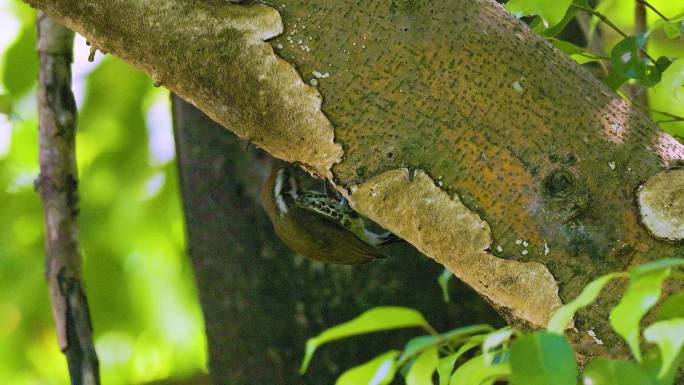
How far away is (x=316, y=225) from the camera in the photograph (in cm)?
270

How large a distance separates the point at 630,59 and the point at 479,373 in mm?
696

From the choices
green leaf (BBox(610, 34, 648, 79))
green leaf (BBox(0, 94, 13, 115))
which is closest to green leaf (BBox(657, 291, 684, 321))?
green leaf (BBox(610, 34, 648, 79))

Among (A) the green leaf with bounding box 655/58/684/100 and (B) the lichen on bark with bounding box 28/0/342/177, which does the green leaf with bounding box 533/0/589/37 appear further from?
(B) the lichen on bark with bounding box 28/0/342/177

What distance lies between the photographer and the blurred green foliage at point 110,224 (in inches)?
125

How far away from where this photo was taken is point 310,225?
8.73 ft

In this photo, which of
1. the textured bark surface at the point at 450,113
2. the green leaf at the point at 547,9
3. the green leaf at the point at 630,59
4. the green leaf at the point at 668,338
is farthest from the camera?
the green leaf at the point at 630,59

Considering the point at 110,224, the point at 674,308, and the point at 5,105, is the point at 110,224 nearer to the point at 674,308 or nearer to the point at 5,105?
the point at 5,105

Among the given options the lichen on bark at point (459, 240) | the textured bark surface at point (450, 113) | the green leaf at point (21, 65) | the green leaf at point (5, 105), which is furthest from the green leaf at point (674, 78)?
the green leaf at point (21, 65)

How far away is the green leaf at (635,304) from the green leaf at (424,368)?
1.04 feet

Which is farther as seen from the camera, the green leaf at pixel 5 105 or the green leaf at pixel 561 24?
the green leaf at pixel 5 105

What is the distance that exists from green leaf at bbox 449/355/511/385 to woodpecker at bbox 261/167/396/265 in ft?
4.18

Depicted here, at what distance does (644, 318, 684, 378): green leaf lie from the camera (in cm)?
78

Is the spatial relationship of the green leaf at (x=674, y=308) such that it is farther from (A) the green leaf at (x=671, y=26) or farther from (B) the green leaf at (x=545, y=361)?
(A) the green leaf at (x=671, y=26)

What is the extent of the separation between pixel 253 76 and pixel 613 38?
284 centimetres
